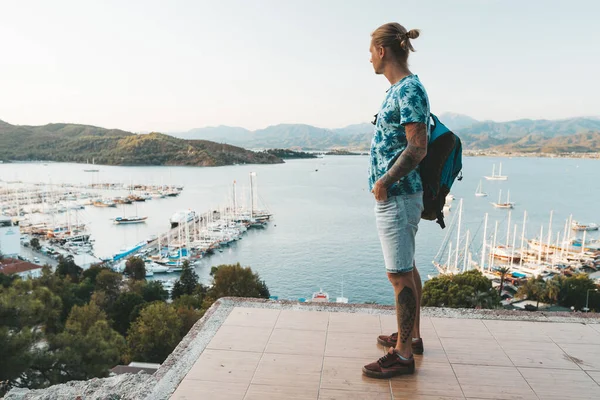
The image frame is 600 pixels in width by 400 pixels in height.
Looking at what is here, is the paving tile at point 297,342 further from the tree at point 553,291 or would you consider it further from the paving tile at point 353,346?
the tree at point 553,291

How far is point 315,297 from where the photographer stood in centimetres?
1911

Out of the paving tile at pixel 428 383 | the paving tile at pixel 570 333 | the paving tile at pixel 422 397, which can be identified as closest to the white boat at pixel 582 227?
the paving tile at pixel 570 333

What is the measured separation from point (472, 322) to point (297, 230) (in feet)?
109

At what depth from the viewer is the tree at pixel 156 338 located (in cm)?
1155

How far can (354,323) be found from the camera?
290 cm

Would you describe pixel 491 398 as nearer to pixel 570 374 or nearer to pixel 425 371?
pixel 425 371

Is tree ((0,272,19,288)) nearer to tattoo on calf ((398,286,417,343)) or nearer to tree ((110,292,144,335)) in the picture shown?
tree ((110,292,144,335))

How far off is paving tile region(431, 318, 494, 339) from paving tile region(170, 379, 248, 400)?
1.38 meters

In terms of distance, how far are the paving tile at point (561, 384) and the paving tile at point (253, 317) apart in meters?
1.57

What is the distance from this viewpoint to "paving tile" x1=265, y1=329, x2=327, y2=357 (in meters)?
2.51

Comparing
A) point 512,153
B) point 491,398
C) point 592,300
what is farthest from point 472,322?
point 512,153

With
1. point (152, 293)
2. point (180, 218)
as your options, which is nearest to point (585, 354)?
point (152, 293)

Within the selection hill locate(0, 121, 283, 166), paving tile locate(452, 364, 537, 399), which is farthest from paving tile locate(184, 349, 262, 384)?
hill locate(0, 121, 283, 166)

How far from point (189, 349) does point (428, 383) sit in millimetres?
1396
